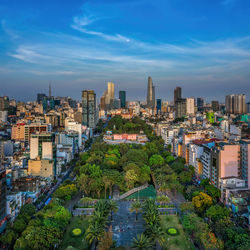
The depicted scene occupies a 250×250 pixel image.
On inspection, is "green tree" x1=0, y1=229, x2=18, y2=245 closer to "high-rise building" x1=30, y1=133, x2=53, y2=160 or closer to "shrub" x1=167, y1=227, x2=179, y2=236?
"shrub" x1=167, y1=227, x2=179, y2=236

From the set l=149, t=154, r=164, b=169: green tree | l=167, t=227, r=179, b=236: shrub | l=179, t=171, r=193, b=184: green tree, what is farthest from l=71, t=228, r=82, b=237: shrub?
l=149, t=154, r=164, b=169: green tree

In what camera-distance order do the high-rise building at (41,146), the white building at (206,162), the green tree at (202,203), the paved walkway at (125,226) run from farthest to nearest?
the high-rise building at (41,146) → the white building at (206,162) → the green tree at (202,203) → the paved walkway at (125,226)

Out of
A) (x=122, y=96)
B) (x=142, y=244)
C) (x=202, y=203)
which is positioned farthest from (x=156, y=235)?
(x=122, y=96)

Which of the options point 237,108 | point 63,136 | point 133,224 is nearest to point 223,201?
point 133,224

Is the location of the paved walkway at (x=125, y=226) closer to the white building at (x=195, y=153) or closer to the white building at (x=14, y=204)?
the white building at (x=14, y=204)

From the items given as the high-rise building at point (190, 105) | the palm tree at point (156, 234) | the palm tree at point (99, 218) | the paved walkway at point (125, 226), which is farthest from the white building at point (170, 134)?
the high-rise building at point (190, 105)
